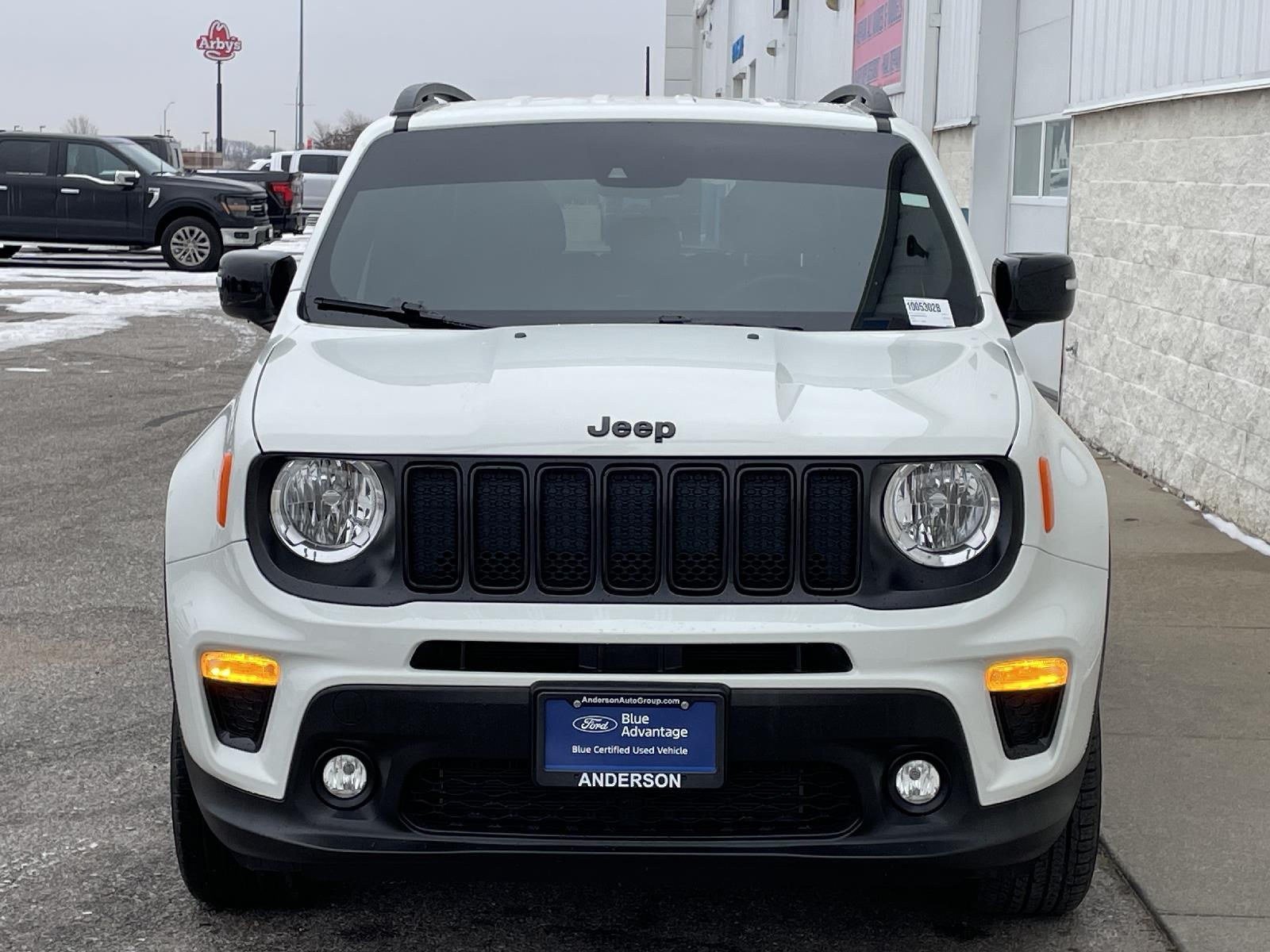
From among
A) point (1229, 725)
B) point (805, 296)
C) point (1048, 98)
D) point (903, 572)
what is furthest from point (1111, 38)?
point (903, 572)

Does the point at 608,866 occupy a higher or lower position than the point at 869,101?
lower

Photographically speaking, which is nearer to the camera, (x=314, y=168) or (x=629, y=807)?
(x=629, y=807)

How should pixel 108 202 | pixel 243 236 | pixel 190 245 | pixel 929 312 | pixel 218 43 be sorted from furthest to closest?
1. pixel 218 43
2. pixel 190 245
3. pixel 108 202
4. pixel 243 236
5. pixel 929 312

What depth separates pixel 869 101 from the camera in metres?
5.00

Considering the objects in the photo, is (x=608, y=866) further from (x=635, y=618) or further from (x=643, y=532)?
(x=643, y=532)

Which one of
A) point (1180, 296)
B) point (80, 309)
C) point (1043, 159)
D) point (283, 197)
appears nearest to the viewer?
point (1180, 296)

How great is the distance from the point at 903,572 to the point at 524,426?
753 mm

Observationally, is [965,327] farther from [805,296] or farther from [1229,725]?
[1229,725]

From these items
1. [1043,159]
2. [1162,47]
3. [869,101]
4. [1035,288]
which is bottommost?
[1035,288]

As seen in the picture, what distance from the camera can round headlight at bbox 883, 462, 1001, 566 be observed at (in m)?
3.22

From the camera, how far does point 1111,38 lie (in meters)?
10.7

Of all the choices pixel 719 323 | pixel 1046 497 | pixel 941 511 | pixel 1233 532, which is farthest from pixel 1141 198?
pixel 941 511

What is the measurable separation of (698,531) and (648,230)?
1.37 metres

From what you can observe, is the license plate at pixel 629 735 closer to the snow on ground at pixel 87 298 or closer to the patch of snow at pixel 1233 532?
the patch of snow at pixel 1233 532
